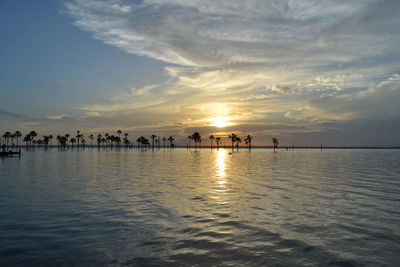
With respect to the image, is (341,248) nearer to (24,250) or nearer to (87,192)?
(24,250)

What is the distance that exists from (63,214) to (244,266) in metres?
13.0

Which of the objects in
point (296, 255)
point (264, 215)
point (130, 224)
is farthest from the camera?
point (264, 215)

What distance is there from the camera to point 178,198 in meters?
23.0

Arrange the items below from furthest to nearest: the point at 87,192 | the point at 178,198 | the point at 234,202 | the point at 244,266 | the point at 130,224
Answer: the point at 87,192 < the point at 178,198 < the point at 234,202 < the point at 130,224 < the point at 244,266

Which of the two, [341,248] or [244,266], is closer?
[244,266]

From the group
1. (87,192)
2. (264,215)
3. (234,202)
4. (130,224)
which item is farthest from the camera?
(87,192)

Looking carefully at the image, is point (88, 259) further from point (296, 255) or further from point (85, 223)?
point (296, 255)

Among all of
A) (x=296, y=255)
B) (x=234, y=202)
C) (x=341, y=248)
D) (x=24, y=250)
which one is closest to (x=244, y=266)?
(x=296, y=255)

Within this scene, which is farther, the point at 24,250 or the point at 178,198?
the point at 178,198

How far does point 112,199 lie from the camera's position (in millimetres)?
22422

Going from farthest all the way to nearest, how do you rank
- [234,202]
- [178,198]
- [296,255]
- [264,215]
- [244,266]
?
[178,198]
[234,202]
[264,215]
[296,255]
[244,266]

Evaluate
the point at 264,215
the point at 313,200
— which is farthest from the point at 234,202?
the point at 313,200

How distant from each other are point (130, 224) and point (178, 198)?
804 cm

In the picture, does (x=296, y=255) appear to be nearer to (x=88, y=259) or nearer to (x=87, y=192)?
(x=88, y=259)
